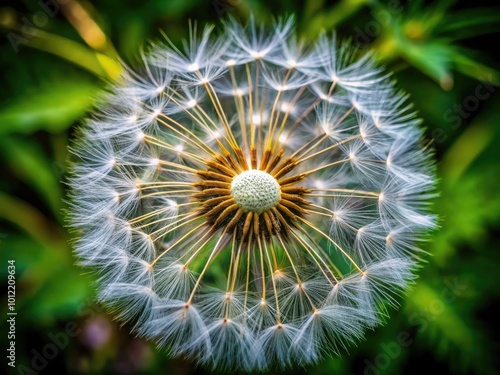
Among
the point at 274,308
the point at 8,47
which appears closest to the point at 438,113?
the point at 274,308

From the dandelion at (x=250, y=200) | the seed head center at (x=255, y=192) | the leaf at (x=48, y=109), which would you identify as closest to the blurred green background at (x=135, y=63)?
the leaf at (x=48, y=109)

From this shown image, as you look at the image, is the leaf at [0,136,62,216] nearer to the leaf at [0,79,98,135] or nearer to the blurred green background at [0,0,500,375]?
the blurred green background at [0,0,500,375]

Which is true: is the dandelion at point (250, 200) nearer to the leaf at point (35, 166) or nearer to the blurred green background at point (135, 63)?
the blurred green background at point (135, 63)

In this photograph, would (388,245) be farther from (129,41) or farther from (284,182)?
(129,41)

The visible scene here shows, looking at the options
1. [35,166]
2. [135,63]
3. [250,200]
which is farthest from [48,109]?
[250,200]

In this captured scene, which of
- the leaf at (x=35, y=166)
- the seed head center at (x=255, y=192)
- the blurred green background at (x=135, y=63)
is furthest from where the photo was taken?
the leaf at (x=35, y=166)
